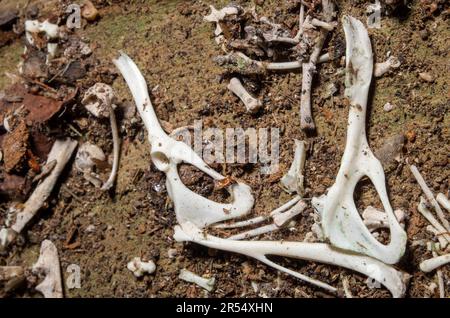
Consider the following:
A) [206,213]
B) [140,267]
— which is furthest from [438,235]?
[140,267]

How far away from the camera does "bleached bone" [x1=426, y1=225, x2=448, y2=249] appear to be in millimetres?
2176

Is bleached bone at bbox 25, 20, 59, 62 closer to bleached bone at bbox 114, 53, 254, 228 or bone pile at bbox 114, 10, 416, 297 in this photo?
bone pile at bbox 114, 10, 416, 297

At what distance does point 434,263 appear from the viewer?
217 cm

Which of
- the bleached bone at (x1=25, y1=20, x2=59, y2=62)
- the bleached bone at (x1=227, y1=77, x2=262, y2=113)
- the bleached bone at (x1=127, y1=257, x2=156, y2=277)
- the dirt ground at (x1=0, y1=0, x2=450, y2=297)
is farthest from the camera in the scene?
the bleached bone at (x1=25, y1=20, x2=59, y2=62)

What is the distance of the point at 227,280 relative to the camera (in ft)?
8.03

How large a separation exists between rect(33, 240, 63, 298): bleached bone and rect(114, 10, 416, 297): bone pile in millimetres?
703

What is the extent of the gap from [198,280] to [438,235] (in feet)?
3.40

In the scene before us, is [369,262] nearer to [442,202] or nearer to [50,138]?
[442,202]

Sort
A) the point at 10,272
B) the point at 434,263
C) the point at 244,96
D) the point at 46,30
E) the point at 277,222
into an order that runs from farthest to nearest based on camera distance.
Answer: the point at 46,30, the point at 10,272, the point at 244,96, the point at 277,222, the point at 434,263

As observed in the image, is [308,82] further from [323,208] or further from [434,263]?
[434,263]

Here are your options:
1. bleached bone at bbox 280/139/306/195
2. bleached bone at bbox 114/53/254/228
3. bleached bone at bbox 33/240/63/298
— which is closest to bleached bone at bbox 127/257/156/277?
bleached bone at bbox 114/53/254/228

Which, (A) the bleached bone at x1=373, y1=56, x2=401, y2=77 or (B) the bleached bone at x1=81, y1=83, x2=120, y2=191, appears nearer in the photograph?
(A) the bleached bone at x1=373, y1=56, x2=401, y2=77
